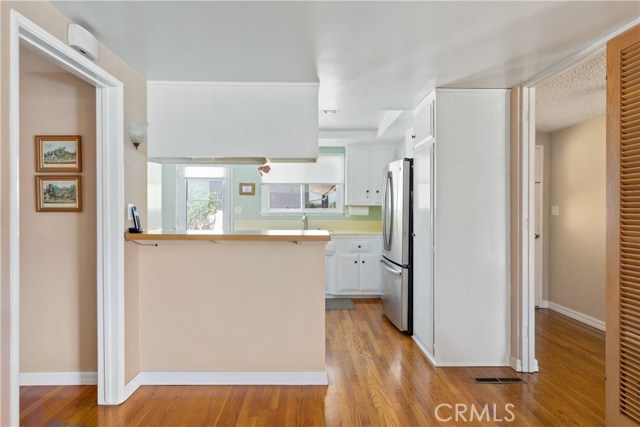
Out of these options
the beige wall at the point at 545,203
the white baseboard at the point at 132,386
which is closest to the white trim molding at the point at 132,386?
the white baseboard at the point at 132,386

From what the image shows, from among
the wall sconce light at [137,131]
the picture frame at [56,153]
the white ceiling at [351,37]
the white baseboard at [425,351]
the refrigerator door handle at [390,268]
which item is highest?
the white ceiling at [351,37]

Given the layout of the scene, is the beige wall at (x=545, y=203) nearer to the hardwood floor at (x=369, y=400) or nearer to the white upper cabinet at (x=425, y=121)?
the hardwood floor at (x=369, y=400)

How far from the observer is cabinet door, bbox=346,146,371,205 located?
17.7 ft

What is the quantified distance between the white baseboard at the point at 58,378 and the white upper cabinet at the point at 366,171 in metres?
3.72

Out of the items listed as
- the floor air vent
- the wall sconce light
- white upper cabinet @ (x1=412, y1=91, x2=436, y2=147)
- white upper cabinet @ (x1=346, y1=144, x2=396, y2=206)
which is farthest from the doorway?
the wall sconce light

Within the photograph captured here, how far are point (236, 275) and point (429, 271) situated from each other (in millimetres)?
1564

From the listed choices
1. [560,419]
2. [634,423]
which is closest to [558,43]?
[634,423]

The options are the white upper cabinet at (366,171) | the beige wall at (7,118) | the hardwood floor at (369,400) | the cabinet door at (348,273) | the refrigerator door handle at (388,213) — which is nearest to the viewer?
the beige wall at (7,118)

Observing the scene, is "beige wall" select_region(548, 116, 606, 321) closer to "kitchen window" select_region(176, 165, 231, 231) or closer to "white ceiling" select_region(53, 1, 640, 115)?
"white ceiling" select_region(53, 1, 640, 115)

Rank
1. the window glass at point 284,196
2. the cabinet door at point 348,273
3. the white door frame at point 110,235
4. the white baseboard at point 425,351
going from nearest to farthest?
the white door frame at point 110,235 → the white baseboard at point 425,351 → the cabinet door at point 348,273 → the window glass at point 284,196

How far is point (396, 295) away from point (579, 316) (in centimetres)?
215

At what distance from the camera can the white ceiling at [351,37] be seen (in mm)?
1807

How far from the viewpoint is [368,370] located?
2828 mm

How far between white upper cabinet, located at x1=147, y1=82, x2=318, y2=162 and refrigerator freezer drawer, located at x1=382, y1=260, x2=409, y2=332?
5.59ft
